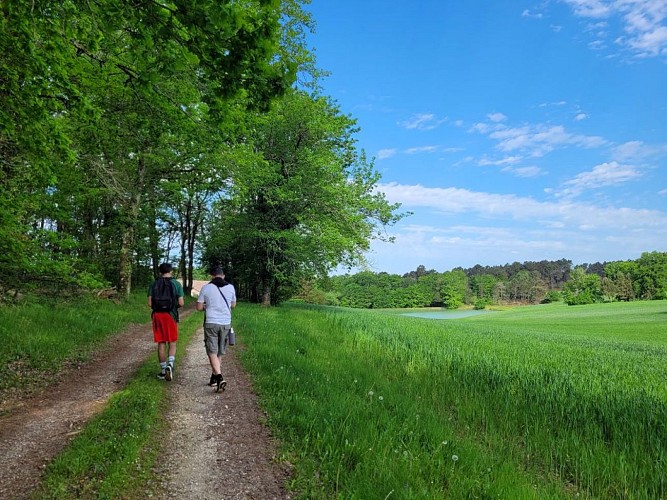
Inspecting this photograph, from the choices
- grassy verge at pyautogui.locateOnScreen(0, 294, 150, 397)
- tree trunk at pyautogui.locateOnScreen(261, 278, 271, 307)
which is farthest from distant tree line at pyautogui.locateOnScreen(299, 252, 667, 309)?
grassy verge at pyautogui.locateOnScreen(0, 294, 150, 397)

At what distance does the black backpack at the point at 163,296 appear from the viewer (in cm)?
754

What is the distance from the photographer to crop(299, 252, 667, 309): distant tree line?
3757 inches

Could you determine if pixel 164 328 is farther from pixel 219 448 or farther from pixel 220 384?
pixel 219 448

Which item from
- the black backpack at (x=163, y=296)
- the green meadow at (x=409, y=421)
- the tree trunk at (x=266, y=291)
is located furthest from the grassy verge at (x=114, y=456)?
the tree trunk at (x=266, y=291)

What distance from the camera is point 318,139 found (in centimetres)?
2586

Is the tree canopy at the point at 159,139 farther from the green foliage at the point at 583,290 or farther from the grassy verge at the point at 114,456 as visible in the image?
the green foliage at the point at 583,290

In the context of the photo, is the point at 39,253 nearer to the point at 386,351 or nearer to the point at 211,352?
the point at 211,352

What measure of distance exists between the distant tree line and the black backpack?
4608 cm

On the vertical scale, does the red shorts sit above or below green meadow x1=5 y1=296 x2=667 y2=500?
above

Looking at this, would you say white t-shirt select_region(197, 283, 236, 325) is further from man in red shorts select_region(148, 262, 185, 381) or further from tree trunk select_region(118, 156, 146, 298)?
tree trunk select_region(118, 156, 146, 298)

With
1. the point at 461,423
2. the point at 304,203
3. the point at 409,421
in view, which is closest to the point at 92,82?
the point at 409,421

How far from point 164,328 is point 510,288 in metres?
171

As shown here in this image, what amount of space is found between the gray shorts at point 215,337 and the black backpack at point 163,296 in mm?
961

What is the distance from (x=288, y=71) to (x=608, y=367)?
11.0m
